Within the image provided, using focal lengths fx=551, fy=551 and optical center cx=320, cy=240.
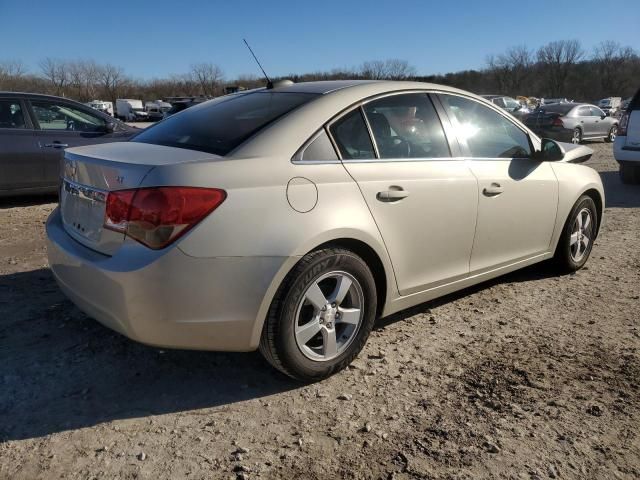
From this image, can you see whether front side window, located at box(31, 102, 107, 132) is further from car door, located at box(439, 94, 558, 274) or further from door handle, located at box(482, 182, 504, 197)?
door handle, located at box(482, 182, 504, 197)

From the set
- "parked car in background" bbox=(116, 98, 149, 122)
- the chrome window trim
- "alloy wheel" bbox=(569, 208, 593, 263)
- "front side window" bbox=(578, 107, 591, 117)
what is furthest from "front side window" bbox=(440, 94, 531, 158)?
"parked car in background" bbox=(116, 98, 149, 122)

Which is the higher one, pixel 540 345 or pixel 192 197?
pixel 192 197

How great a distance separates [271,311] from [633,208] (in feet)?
23.2

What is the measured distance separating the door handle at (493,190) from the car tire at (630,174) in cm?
744

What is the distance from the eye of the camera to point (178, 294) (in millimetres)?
2426

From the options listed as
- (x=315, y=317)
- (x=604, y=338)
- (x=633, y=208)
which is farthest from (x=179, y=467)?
(x=633, y=208)

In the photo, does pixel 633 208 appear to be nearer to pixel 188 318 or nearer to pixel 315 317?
pixel 315 317

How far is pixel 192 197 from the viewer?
2420 millimetres

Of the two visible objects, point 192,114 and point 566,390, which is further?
point 192,114

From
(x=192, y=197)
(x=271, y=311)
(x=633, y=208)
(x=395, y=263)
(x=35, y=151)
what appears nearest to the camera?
(x=192, y=197)

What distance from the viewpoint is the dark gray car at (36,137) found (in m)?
7.02

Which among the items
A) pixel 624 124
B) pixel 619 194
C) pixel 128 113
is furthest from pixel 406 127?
pixel 128 113

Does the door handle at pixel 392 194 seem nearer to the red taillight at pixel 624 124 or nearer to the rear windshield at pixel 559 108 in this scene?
the red taillight at pixel 624 124

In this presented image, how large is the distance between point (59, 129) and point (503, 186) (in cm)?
616
